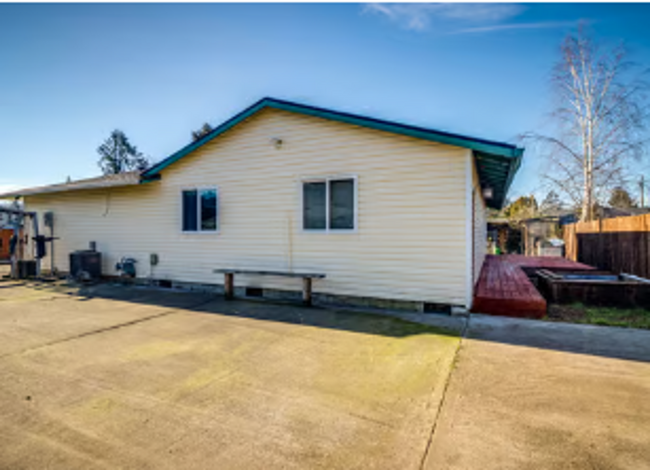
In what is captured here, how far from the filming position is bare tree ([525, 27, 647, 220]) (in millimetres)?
16172

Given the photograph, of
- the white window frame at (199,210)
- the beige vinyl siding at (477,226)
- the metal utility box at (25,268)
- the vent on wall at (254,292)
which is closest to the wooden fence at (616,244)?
the beige vinyl siding at (477,226)

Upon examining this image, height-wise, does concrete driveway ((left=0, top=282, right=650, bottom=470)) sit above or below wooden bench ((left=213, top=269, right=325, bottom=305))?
below

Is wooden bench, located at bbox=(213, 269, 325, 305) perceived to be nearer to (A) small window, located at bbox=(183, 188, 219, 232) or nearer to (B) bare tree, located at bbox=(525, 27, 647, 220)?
(A) small window, located at bbox=(183, 188, 219, 232)

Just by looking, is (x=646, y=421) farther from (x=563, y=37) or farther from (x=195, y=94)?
(x=563, y=37)

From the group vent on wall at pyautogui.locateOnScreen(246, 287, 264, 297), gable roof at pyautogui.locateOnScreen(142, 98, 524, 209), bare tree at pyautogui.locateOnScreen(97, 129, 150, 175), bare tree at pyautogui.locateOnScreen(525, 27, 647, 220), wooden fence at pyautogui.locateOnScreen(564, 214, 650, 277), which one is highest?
bare tree at pyautogui.locateOnScreen(97, 129, 150, 175)

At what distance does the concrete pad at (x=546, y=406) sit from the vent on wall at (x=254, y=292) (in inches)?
185

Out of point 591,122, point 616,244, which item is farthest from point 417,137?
point 591,122

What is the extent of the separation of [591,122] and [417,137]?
16639 mm

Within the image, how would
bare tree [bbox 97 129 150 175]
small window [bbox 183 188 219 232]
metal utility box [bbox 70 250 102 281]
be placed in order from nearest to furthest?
small window [bbox 183 188 219 232] < metal utility box [bbox 70 250 102 281] < bare tree [bbox 97 129 150 175]

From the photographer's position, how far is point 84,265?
Answer: 9539 mm

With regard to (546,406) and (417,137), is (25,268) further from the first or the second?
(546,406)

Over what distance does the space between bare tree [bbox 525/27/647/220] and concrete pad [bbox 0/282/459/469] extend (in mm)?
18096

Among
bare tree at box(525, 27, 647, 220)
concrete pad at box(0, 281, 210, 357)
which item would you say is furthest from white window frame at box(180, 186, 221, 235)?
bare tree at box(525, 27, 647, 220)

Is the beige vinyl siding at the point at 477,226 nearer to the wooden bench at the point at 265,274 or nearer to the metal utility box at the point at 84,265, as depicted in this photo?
the wooden bench at the point at 265,274
